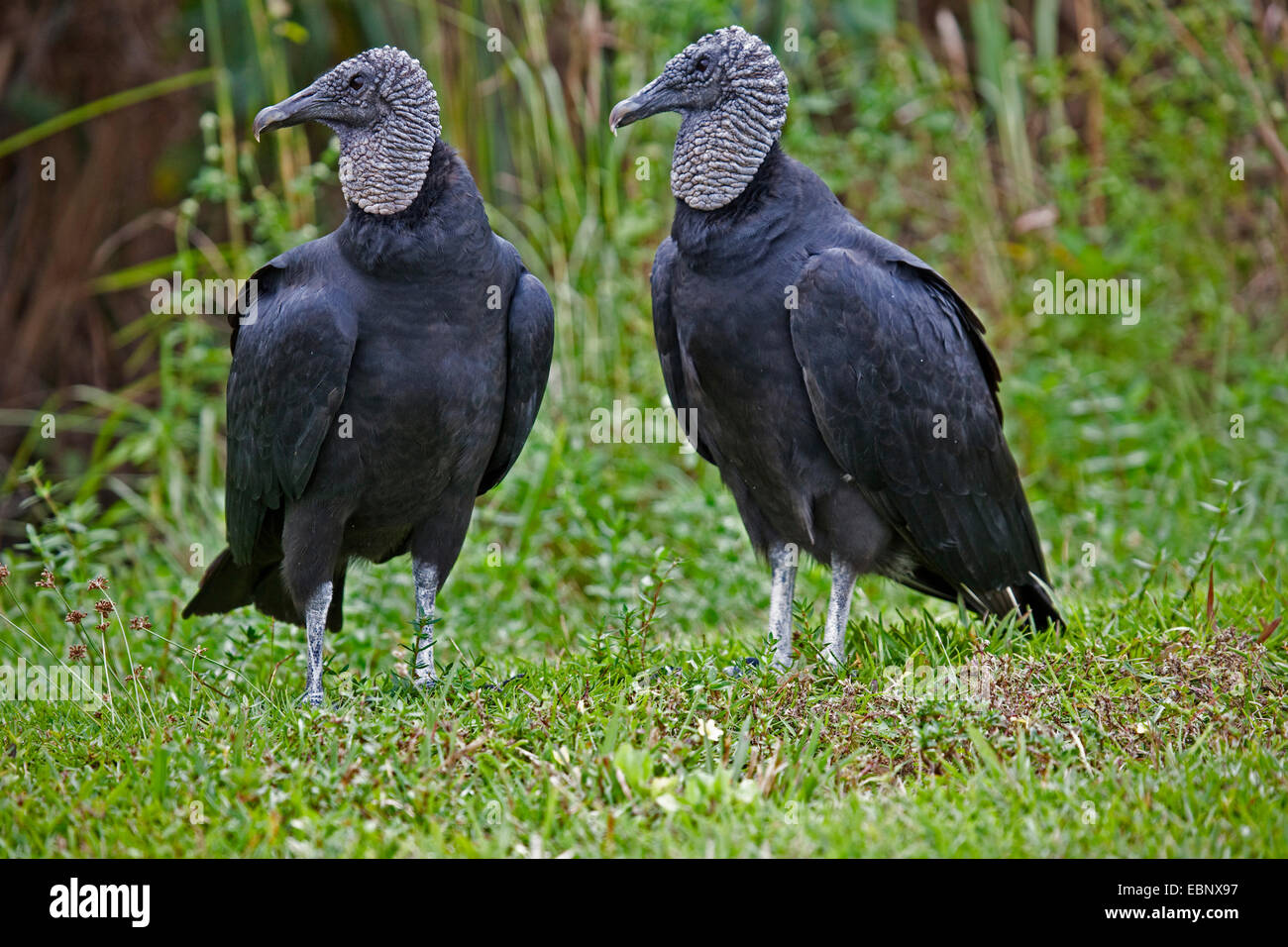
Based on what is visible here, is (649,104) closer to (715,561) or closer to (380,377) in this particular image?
(380,377)

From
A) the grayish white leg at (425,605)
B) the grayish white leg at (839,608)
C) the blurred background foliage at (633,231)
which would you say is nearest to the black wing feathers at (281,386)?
the grayish white leg at (425,605)

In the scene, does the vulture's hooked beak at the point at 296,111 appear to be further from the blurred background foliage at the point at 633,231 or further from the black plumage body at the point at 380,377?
the blurred background foliage at the point at 633,231

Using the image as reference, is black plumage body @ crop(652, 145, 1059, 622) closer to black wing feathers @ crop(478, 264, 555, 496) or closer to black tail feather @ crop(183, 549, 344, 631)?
black wing feathers @ crop(478, 264, 555, 496)

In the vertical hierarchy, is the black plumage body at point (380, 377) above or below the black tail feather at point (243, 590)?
above

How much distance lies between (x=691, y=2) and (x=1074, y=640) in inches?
129

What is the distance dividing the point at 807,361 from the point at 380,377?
3.62ft

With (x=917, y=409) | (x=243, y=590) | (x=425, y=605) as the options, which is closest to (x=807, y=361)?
(x=917, y=409)

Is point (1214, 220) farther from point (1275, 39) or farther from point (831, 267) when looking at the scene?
point (831, 267)

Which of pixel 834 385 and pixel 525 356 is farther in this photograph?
pixel 525 356

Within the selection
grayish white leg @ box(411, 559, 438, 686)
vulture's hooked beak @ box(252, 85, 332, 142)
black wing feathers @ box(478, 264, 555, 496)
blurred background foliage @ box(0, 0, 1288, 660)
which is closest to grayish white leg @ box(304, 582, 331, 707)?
grayish white leg @ box(411, 559, 438, 686)

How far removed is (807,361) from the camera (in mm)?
3447

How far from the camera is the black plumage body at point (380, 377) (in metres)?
3.36

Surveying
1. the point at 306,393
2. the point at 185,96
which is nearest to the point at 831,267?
the point at 306,393

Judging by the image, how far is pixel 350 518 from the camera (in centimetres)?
363
